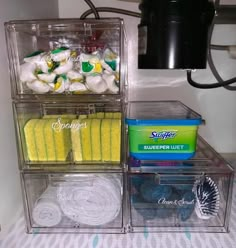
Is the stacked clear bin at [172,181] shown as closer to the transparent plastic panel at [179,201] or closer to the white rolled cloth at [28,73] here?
the transparent plastic panel at [179,201]

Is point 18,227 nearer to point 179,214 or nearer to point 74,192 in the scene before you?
point 74,192

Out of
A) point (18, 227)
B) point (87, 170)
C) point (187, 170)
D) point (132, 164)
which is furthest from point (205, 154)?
point (18, 227)

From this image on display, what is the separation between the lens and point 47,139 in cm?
66

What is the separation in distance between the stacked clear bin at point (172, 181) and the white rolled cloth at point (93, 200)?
0.04m

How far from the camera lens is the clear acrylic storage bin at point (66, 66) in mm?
631

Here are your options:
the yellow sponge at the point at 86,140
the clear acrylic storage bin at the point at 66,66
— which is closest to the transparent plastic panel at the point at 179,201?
the yellow sponge at the point at 86,140

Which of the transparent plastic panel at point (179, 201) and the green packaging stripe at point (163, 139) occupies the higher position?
the green packaging stripe at point (163, 139)

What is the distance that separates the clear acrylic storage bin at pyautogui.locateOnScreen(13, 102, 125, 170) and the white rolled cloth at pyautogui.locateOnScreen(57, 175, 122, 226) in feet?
0.15

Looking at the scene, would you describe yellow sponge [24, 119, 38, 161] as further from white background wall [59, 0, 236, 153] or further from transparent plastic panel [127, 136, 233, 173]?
white background wall [59, 0, 236, 153]

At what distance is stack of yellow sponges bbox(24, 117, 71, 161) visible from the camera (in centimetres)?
66

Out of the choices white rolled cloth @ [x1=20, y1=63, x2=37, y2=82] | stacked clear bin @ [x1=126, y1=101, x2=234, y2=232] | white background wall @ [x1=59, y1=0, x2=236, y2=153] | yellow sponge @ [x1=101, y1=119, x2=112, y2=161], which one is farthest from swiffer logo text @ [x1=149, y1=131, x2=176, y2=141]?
white background wall @ [x1=59, y1=0, x2=236, y2=153]

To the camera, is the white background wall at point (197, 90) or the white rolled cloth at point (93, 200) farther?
the white background wall at point (197, 90)

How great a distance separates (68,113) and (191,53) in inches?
13.2

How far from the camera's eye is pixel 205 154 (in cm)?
78
